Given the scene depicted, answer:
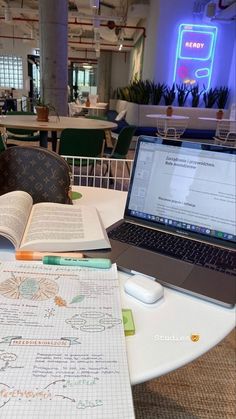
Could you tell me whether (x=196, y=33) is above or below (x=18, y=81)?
above

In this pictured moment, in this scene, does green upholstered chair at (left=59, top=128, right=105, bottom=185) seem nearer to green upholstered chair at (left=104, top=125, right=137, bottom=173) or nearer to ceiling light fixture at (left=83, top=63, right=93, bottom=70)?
green upholstered chair at (left=104, top=125, right=137, bottom=173)

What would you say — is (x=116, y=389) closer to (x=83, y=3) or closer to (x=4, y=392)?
(x=4, y=392)

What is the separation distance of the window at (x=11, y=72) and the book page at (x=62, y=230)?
500 inches

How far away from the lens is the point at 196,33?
21.7ft

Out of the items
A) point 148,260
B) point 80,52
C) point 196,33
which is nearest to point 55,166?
point 148,260

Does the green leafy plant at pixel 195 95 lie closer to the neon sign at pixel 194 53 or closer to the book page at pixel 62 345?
the neon sign at pixel 194 53

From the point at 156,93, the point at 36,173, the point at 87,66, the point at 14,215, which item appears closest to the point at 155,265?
the point at 14,215

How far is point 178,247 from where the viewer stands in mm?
797

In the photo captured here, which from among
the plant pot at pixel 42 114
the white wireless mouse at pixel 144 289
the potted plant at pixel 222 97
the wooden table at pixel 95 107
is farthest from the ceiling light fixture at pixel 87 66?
the white wireless mouse at pixel 144 289

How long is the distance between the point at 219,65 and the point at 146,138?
6925 millimetres

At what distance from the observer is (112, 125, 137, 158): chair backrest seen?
10.9 feet

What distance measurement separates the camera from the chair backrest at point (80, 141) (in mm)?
2785

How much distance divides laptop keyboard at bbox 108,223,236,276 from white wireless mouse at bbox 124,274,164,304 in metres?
0.13

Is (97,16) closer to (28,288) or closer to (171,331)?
(28,288)
